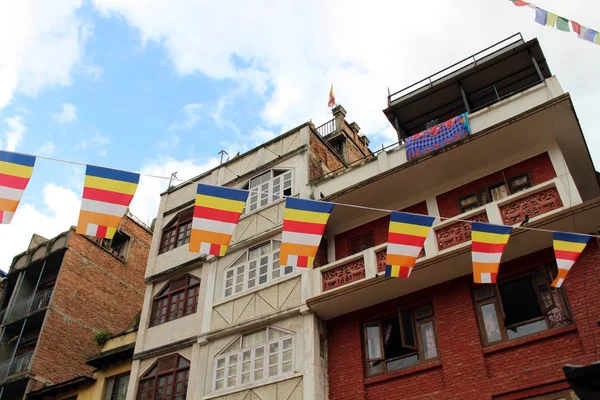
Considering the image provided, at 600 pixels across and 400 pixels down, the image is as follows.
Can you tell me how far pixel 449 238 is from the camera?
47.6ft

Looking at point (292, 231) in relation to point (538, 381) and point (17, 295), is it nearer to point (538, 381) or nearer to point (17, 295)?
point (538, 381)

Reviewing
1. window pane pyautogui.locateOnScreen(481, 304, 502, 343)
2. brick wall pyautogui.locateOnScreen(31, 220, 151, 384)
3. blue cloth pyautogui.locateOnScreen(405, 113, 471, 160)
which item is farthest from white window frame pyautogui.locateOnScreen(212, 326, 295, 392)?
brick wall pyautogui.locateOnScreen(31, 220, 151, 384)

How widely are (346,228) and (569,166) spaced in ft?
21.1

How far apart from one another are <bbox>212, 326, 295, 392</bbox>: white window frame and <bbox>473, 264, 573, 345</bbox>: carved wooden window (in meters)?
5.08

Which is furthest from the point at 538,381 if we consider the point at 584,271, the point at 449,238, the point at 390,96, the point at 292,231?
the point at 390,96

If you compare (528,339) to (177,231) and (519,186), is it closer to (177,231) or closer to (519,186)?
(519,186)

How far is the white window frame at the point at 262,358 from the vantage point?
1564cm

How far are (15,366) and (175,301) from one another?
34.8 feet

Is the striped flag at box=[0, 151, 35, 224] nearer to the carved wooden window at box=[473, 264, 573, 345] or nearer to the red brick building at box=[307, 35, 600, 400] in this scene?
the red brick building at box=[307, 35, 600, 400]

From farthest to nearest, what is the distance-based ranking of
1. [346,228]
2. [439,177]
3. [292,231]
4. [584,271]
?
[346,228]
[439,177]
[584,271]
[292,231]

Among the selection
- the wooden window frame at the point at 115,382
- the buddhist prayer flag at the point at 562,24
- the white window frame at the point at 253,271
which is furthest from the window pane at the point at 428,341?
the wooden window frame at the point at 115,382

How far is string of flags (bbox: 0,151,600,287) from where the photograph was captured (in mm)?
11180

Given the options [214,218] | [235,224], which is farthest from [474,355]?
[214,218]

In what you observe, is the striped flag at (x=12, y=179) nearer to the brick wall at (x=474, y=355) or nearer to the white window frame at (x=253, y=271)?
the white window frame at (x=253, y=271)
